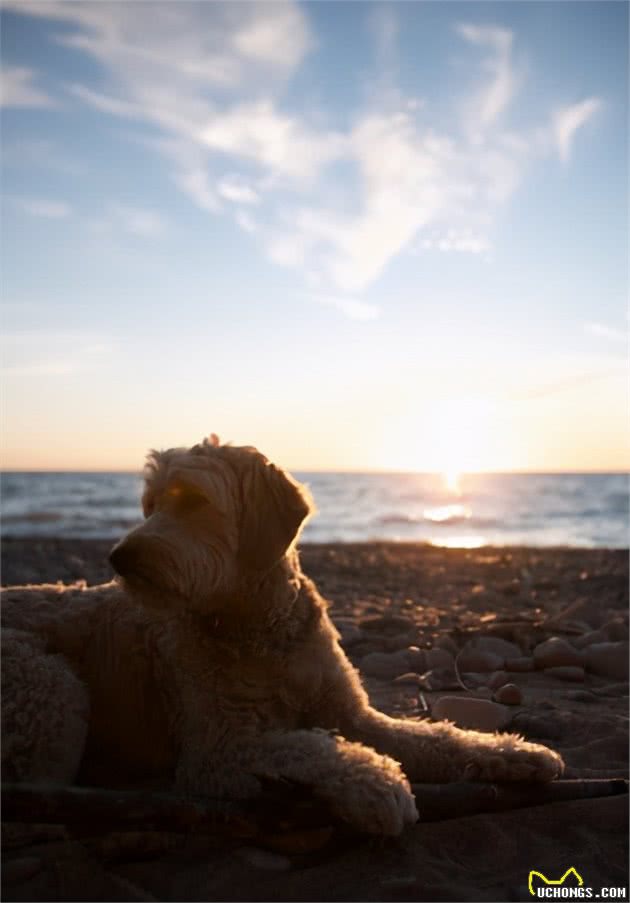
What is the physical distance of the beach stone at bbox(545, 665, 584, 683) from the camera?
6.12 meters

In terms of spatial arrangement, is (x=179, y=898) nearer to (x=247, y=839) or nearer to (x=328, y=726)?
(x=247, y=839)

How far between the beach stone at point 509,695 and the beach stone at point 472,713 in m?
0.24

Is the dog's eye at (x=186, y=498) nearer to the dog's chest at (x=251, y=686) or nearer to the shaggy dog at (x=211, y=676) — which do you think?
the shaggy dog at (x=211, y=676)

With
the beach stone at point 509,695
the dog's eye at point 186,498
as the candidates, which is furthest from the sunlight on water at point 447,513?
the dog's eye at point 186,498

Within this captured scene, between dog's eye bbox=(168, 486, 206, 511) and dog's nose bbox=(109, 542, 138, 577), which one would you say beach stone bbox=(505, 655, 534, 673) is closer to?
dog's eye bbox=(168, 486, 206, 511)

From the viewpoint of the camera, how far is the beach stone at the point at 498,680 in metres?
5.85

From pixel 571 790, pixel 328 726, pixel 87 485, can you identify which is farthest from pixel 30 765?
pixel 87 485

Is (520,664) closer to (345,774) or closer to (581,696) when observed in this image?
(581,696)

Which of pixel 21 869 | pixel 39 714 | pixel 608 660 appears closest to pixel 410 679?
pixel 608 660

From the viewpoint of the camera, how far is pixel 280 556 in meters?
3.83

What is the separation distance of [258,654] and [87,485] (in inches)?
2249

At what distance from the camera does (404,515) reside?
135ft

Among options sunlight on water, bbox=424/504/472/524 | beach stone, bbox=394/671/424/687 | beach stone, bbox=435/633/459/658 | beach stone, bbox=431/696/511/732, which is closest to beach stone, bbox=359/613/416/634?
beach stone, bbox=435/633/459/658

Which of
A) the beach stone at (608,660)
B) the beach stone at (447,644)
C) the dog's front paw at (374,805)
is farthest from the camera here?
the beach stone at (447,644)
